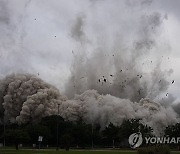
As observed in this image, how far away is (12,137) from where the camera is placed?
253ft

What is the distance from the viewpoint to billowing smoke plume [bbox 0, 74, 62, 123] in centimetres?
13250

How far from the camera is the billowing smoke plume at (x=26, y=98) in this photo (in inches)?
5217

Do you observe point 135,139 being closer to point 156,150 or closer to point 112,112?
point 156,150

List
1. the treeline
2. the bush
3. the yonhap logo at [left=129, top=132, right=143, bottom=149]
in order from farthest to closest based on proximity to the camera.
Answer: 1. the treeline
2. the yonhap logo at [left=129, top=132, right=143, bottom=149]
3. the bush

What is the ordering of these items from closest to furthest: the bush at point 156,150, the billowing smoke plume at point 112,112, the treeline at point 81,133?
the bush at point 156,150 → the treeline at point 81,133 → the billowing smoke plume at point 112,112

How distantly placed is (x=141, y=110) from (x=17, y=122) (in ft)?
150

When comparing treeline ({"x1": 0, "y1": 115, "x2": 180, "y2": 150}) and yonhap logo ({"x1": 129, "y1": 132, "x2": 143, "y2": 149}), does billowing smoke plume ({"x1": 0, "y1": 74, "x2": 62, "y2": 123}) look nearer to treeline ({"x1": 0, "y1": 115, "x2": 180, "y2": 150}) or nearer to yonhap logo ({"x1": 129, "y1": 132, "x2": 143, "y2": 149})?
treeline ({"x1": 0, "y1": 115, "x2": 180, "y2": 150})

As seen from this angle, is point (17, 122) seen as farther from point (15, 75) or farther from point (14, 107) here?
point (15, 75)

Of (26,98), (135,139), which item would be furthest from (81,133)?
(26,98)

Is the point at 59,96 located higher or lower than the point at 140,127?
higher

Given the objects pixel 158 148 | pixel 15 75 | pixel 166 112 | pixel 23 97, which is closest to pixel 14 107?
pixel 23 97

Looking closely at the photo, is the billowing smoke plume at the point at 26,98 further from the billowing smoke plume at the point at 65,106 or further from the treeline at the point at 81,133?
the treeline at the point at 81,133

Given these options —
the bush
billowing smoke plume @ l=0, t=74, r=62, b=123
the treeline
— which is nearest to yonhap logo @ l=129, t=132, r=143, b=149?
the treeline

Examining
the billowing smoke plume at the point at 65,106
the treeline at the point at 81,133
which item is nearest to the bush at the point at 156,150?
the treeline at the point at 81,133
